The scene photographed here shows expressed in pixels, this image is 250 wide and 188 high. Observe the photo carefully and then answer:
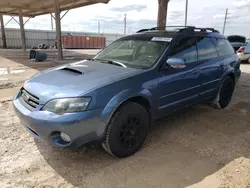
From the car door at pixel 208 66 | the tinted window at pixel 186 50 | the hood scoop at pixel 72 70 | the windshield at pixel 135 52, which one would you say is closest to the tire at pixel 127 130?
the windshield at pixel 135 52

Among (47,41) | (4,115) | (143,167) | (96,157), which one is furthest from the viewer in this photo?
(47,41)

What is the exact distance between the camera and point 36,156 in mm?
Result: 2959

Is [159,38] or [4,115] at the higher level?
[159,38]

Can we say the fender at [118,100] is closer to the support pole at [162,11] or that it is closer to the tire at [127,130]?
the tire at [127,130]

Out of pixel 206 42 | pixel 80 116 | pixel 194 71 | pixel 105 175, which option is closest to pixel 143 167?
pixel 105 175

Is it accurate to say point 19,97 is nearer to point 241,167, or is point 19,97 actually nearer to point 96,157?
point 96,157

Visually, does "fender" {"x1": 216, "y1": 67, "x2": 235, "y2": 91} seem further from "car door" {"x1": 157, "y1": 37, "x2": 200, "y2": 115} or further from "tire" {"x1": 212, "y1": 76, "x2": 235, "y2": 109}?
"car door" {"x1": 157, "y1": 37, "x2": 200, "y2": 115}

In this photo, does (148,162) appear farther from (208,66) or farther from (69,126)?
(208,66)

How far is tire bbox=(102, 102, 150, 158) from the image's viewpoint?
2.70 m

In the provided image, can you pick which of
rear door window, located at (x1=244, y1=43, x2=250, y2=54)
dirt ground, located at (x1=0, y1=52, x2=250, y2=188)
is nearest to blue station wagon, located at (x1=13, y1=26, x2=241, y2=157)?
dirt ground, located at (x1=0, y1=52, x2=250, y2=188)

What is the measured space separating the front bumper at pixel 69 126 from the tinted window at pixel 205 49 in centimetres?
241

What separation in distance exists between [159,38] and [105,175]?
2.27 meters

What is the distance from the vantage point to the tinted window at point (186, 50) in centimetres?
354

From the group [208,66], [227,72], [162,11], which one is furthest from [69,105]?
[162,11]
